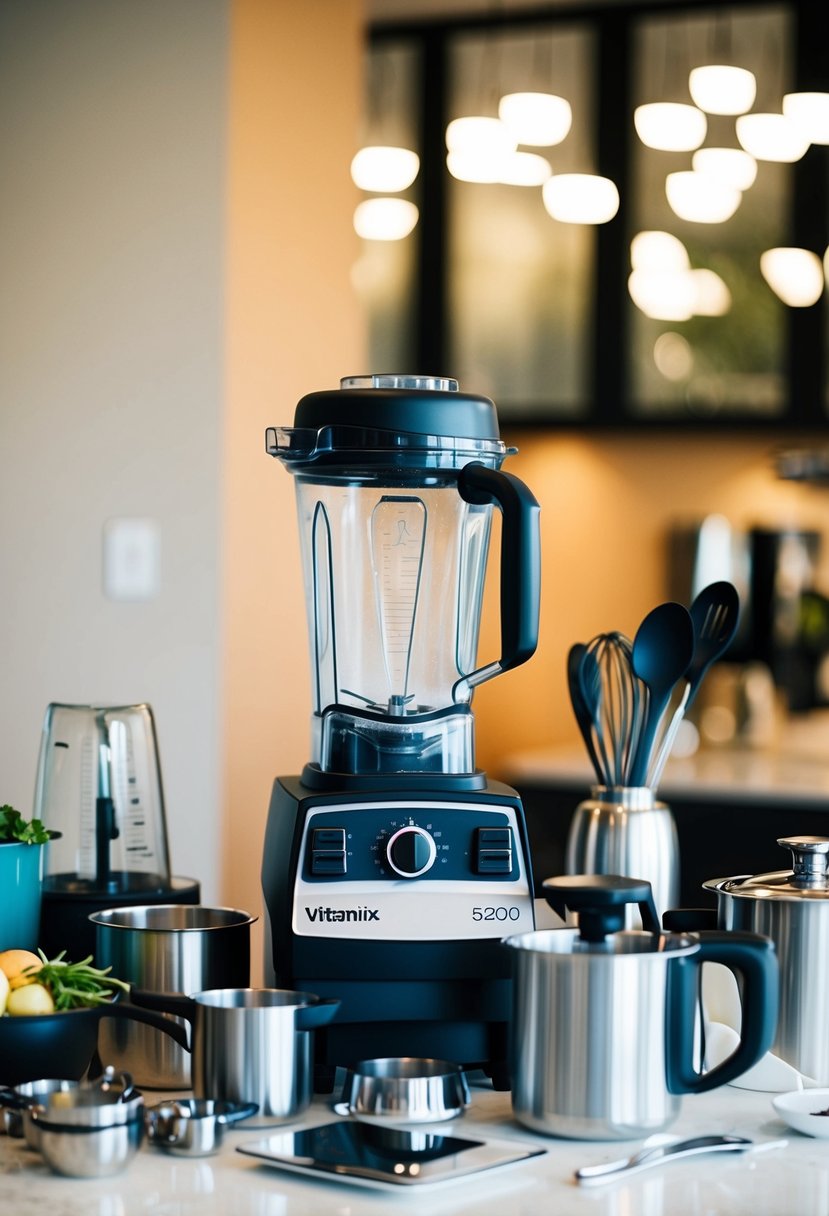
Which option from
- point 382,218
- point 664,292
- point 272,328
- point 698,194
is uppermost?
point 382,218

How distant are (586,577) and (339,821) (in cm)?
393

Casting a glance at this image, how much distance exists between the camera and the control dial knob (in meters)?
1.20

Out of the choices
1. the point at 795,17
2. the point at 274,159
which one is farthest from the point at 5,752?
the point at 795,17

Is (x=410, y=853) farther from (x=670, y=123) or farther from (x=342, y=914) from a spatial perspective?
(x=670, y=123)

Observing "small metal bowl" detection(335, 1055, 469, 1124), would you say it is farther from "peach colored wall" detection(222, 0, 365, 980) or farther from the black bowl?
"peach colored wall" detection(222, 0, 365, 980)

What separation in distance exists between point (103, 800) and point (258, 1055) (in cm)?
52

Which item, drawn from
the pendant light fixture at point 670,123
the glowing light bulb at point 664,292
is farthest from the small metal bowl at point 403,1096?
the glowing light bulb at point 664,292

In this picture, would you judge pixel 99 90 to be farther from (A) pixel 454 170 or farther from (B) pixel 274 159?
(A) pixel 454 170

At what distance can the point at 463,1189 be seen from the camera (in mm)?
965

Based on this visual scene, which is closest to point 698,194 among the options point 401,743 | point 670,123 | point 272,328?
point 670,123

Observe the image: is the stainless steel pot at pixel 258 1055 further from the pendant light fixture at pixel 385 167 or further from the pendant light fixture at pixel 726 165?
the pendant light fixture at pixel 385 167

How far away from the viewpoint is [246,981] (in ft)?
4.07

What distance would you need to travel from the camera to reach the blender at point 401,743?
1185mm

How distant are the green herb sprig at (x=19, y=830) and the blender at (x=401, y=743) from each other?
0.20 meters
